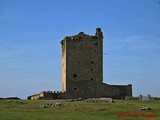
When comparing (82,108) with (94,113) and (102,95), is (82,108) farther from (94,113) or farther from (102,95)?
(102,95)

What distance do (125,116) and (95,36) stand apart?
138ft

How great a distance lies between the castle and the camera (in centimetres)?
7869

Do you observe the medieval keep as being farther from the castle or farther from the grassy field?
the grassy field

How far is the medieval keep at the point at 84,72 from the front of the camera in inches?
3098

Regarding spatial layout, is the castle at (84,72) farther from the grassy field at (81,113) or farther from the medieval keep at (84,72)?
the grassy field at (81,113)

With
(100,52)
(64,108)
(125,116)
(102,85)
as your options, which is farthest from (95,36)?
(125,116)

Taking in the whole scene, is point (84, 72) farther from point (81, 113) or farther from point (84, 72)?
point (81, 113)

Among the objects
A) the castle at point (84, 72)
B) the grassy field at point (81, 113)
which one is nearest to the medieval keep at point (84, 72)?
the castle at point (84, 72)

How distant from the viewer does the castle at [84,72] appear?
7869 cm

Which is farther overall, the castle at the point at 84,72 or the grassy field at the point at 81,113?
the castle at the point at 84,72

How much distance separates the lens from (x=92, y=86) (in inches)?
3103

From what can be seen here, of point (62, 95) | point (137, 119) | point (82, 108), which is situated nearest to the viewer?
point (137, 119)

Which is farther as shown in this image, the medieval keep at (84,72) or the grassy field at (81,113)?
the medieval keep at (84,72)

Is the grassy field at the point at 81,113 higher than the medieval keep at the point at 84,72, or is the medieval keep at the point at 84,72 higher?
the medieval keep at the point at 84,72
